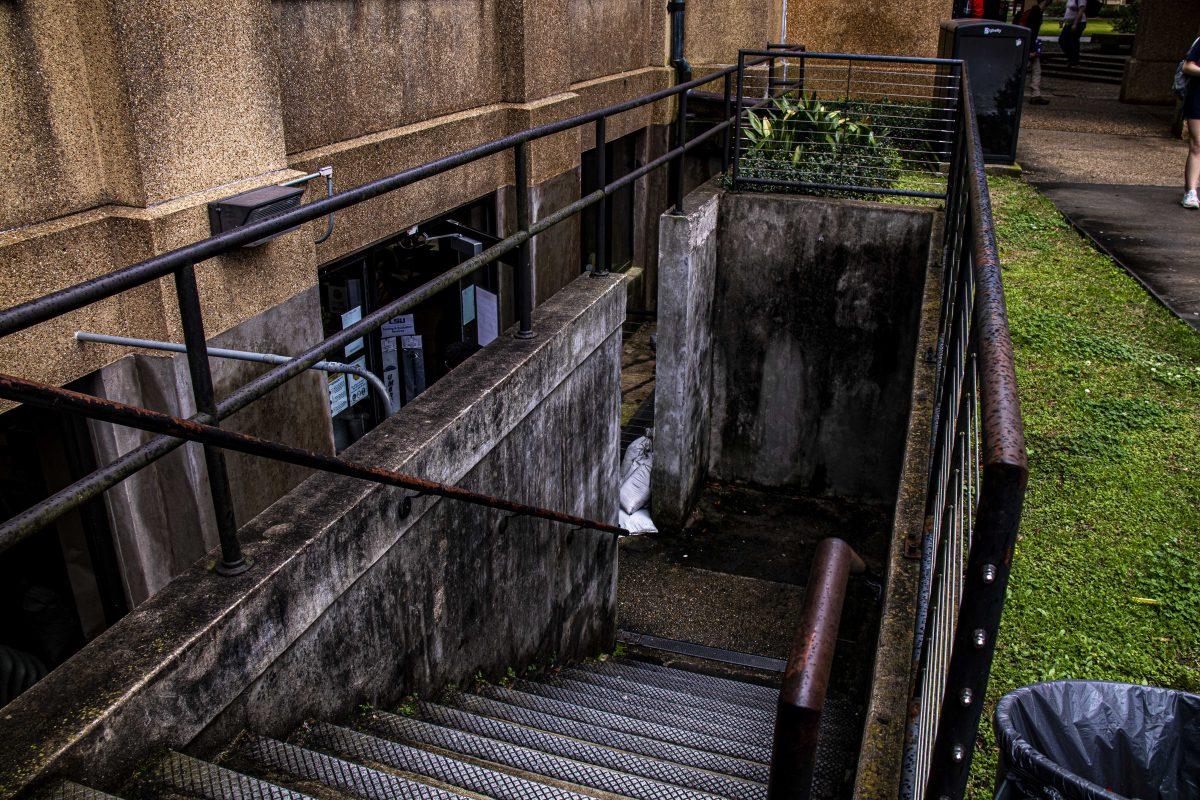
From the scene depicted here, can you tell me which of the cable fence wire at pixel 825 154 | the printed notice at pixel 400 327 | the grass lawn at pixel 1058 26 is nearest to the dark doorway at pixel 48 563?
the printed notice at pixel 400 327

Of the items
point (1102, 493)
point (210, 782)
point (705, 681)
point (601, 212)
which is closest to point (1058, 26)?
point (1102, 493)

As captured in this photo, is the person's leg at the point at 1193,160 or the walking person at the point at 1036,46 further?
the walking person at the point at 1036,46

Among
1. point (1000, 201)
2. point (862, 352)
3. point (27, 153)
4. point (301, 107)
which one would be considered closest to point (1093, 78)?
point (1000, 201)

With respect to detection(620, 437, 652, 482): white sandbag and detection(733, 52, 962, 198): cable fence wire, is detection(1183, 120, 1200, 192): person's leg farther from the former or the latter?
detection(620, 437, 652, 482): white sandbag

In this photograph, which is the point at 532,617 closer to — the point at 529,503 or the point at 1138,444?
the point at 529,503

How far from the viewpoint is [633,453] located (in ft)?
29.4

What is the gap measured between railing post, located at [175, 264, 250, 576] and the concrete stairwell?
0.49m

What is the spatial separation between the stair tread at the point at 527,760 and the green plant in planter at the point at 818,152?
6.49 m

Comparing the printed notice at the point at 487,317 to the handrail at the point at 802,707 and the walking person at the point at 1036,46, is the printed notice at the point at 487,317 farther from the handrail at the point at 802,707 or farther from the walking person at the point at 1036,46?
the walking person at the point at 1036,46

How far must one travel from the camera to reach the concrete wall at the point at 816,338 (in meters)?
8.50

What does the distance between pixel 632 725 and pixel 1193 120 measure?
9094mm

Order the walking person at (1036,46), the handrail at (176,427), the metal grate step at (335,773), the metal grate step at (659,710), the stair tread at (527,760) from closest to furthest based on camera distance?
the handrail at (176,427)
the metal grate step at (335,773)
the stair tread at (527,760)
the metal grate step at (659,710)
the walking person at (1036,46)

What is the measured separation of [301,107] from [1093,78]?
2143cm

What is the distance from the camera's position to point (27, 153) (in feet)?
12.1
